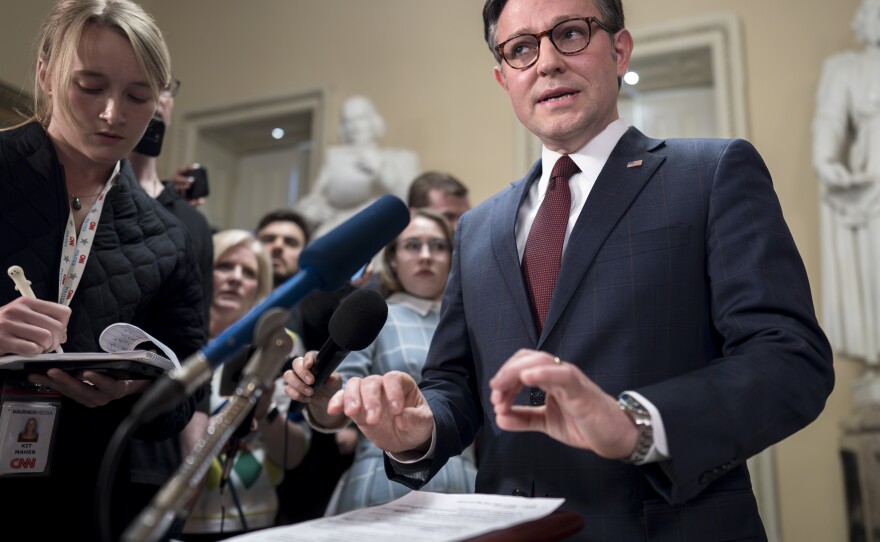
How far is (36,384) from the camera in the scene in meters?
1.38

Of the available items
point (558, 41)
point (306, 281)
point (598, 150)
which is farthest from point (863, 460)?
point (306, 281)

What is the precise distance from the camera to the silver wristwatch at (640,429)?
0.95 m

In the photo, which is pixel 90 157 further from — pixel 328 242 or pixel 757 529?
pixel 757 529

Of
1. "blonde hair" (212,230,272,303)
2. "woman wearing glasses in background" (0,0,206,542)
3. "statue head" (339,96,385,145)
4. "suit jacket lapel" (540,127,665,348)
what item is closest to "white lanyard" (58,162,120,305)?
"woman wearing glasses in background" (0,0,206,542)

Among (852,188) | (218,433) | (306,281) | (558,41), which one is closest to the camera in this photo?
(218,433)

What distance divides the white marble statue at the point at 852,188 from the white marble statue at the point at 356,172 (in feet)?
8.41

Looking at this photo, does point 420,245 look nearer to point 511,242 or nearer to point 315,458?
point 315,458

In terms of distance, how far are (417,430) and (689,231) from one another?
0.51m

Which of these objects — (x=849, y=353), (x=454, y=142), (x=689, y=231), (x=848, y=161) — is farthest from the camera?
(x=454, y=142)

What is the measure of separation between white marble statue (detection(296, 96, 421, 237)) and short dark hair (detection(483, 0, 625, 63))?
376 centimetres

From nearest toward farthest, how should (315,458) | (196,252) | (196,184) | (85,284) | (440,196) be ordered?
1. (85,284)
2. (196,252)
3. (315,458)
4. (196,184)
5. (440,196)

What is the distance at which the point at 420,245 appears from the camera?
2826mm

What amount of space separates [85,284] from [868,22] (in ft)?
14.4

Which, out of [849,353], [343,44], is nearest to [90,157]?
[849,353]
